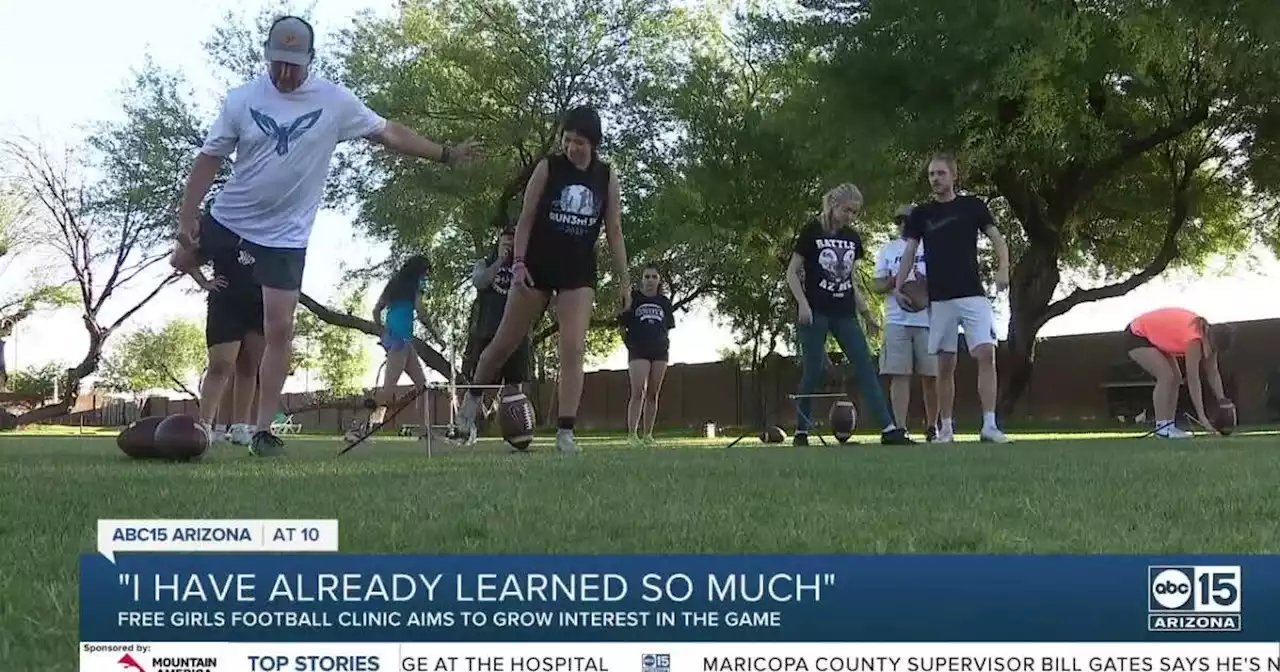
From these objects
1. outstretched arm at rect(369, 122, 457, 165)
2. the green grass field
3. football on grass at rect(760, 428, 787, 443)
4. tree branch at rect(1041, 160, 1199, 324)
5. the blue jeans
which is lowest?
football on grass at rect(760, 428, 787, 443)

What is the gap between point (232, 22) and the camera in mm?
21359

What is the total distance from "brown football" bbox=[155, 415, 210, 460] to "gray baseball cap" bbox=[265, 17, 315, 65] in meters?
1.30

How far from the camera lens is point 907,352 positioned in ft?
23.5

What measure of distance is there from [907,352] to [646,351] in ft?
7.74

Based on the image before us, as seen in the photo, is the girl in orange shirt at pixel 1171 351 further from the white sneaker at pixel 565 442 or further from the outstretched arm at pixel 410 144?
the outstretched arm at pixel 410 144

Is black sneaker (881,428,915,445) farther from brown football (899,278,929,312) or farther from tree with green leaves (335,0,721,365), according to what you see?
tree with green leaves (335,0,721,365)

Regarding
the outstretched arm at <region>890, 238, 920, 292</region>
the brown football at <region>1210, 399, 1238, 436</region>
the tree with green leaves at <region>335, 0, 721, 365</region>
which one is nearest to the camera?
the outstretched arm at <region>890, 238, 920, 292</region>

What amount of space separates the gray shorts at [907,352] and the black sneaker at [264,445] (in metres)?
3.85

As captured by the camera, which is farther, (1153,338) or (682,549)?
(1153,338)

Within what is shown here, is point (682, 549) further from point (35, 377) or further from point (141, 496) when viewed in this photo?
point (35, 377)

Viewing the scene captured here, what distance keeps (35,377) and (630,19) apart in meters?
19.4

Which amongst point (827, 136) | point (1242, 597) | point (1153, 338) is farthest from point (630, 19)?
point (1242, 597)

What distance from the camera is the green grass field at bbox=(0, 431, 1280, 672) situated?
1793 millimetres

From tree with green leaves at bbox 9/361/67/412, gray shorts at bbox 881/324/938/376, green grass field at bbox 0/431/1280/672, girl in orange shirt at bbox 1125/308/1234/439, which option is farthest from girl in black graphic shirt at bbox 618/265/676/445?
tree with green leaves at bbox 9/361/67/412
